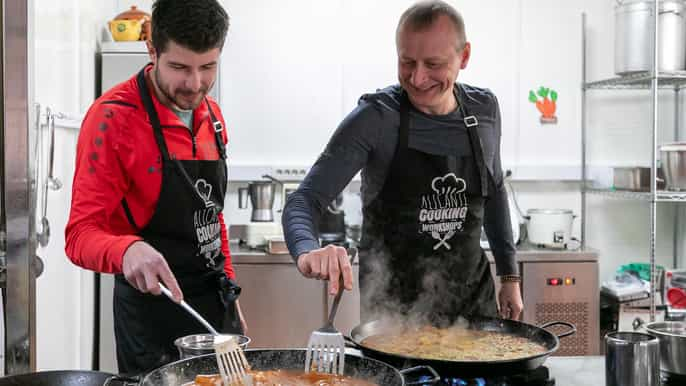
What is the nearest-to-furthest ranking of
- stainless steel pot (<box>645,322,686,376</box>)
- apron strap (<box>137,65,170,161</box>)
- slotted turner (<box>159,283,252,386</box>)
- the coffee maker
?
slotted turner (<box>159,283,252,386</box>)
stainless steel pot (<box>645,322,686,376</box>)
apron strap (<box>137,65,170,161</box>)
the coffee maker

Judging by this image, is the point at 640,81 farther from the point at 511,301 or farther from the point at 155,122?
the point at 155,122

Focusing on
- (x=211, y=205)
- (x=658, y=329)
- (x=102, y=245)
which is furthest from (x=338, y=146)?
(x=658, y=329)

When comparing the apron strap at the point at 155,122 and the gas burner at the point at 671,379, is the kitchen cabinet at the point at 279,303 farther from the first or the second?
the gas burner at the point at 671,379

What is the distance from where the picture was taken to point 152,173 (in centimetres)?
197

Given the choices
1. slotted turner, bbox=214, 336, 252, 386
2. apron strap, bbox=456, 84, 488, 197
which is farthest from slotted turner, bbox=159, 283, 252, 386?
apron strap, bbox=456, 84, 488, 197

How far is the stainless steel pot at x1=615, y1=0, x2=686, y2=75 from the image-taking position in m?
4.09

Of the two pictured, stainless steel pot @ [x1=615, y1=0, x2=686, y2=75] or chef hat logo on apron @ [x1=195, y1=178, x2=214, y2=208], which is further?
stainless steel pot @ [x1=615, y1=0, x2=686, y2=75]

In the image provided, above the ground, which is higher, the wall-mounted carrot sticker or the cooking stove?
the wall-mounted carrot sticker

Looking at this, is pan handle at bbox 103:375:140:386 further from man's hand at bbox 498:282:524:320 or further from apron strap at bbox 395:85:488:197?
man's hand at bbox 498:282:524:320

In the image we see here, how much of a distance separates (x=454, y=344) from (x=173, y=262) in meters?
0.80

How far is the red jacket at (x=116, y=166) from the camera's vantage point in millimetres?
1798

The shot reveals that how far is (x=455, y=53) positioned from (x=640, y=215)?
3202 mm

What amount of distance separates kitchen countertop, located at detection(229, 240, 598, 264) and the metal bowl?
236 cm

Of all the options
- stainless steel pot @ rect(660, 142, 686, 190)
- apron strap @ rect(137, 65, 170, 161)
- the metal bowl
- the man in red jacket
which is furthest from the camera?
stainless steel pot @ rect(660, 142, 686, 190)
